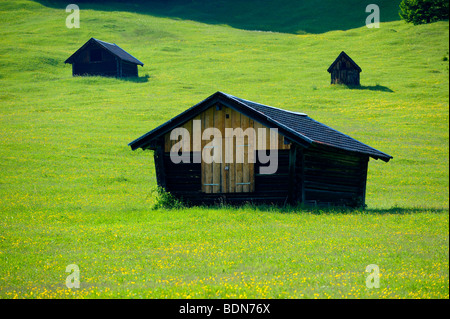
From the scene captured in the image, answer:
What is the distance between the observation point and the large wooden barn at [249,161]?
2031cm

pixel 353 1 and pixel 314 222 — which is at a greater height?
pixel 353 1

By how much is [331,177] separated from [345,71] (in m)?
39.7

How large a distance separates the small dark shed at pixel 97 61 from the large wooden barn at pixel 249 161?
48.2 metres

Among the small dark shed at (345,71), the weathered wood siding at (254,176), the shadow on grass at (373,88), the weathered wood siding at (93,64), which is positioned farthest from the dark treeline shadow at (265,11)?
the weathered wood siding at (254,176)

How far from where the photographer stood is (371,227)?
50.0 ft

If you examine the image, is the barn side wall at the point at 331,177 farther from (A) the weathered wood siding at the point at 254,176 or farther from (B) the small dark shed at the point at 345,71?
(B) the small dark shed at the point at 345,71

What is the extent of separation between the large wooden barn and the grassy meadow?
1.58 m

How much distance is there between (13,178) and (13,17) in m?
98.9

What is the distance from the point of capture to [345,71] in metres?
58.1

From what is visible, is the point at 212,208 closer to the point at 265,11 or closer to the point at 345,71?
the point at 345,71

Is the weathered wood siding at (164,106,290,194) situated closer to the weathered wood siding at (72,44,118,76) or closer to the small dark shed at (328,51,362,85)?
the small dark shed at (328,51,362,85)

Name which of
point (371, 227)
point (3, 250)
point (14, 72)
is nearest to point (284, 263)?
point (371, 227)
